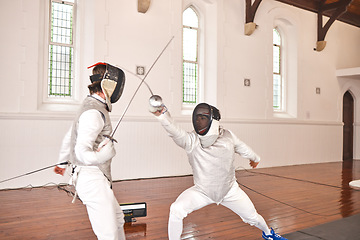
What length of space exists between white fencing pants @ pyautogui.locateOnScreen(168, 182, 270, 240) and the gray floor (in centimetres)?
46

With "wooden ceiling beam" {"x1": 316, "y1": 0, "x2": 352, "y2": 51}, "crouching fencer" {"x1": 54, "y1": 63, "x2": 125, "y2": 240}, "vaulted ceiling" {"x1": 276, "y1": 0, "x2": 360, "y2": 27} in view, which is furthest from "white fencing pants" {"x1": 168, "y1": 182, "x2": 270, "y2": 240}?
"wooden ceiling beam" {"x1": 316, "y1": 0, "x2": 352, "y2": 51}

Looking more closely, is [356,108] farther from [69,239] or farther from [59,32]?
[69,239]

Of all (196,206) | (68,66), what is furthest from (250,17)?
(196,206)

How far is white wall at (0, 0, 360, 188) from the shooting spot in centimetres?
438

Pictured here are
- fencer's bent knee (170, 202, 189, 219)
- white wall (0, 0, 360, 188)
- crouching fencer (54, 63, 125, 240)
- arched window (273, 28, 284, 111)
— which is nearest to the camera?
crouching fencer (54, 63, 125, 240)

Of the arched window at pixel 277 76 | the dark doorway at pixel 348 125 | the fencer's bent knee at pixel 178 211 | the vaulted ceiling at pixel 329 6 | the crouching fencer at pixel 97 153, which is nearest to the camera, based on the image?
the crouching fencer at pixel 97 153

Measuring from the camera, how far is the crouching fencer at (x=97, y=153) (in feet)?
5.17

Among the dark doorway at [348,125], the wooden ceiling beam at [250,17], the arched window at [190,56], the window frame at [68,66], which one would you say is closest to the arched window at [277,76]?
the wooden ceiling beam at [250,17]

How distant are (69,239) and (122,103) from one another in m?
2.98

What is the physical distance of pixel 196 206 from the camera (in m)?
2.08

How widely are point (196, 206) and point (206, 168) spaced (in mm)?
267

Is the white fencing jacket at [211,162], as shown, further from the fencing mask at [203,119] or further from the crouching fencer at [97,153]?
the crouching fencer at [97,153]

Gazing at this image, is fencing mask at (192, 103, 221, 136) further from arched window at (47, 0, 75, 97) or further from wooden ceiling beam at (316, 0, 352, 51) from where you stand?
wooden ceiling beam at (316, 0, 352, 51)

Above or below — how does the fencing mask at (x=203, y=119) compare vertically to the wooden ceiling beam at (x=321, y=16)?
below
